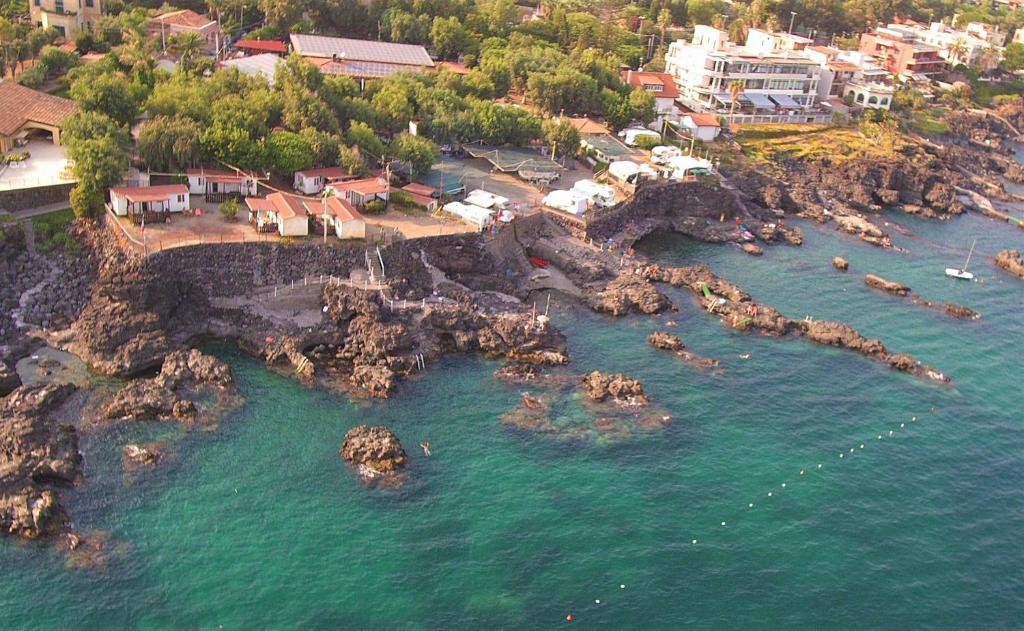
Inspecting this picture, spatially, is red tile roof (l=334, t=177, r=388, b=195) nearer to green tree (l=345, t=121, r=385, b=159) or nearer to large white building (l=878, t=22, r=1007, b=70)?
green tree (l=345, t=121, r=385, b=159)

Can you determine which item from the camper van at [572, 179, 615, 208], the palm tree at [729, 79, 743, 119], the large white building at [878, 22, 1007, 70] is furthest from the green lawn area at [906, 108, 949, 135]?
the camper van at [572, 179, 615, 208]

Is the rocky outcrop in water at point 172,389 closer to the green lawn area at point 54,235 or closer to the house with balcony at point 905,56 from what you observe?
the green lawn area at point 54,235

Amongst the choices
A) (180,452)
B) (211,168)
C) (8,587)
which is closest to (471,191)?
(211,168)

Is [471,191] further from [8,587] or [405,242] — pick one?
[8,587]

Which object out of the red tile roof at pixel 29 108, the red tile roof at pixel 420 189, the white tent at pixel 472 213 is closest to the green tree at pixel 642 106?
the red tile roof at pixel 420 189

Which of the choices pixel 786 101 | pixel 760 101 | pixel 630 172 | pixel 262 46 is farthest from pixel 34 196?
pixel 786 101

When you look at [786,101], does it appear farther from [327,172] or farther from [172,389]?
[172,389]
